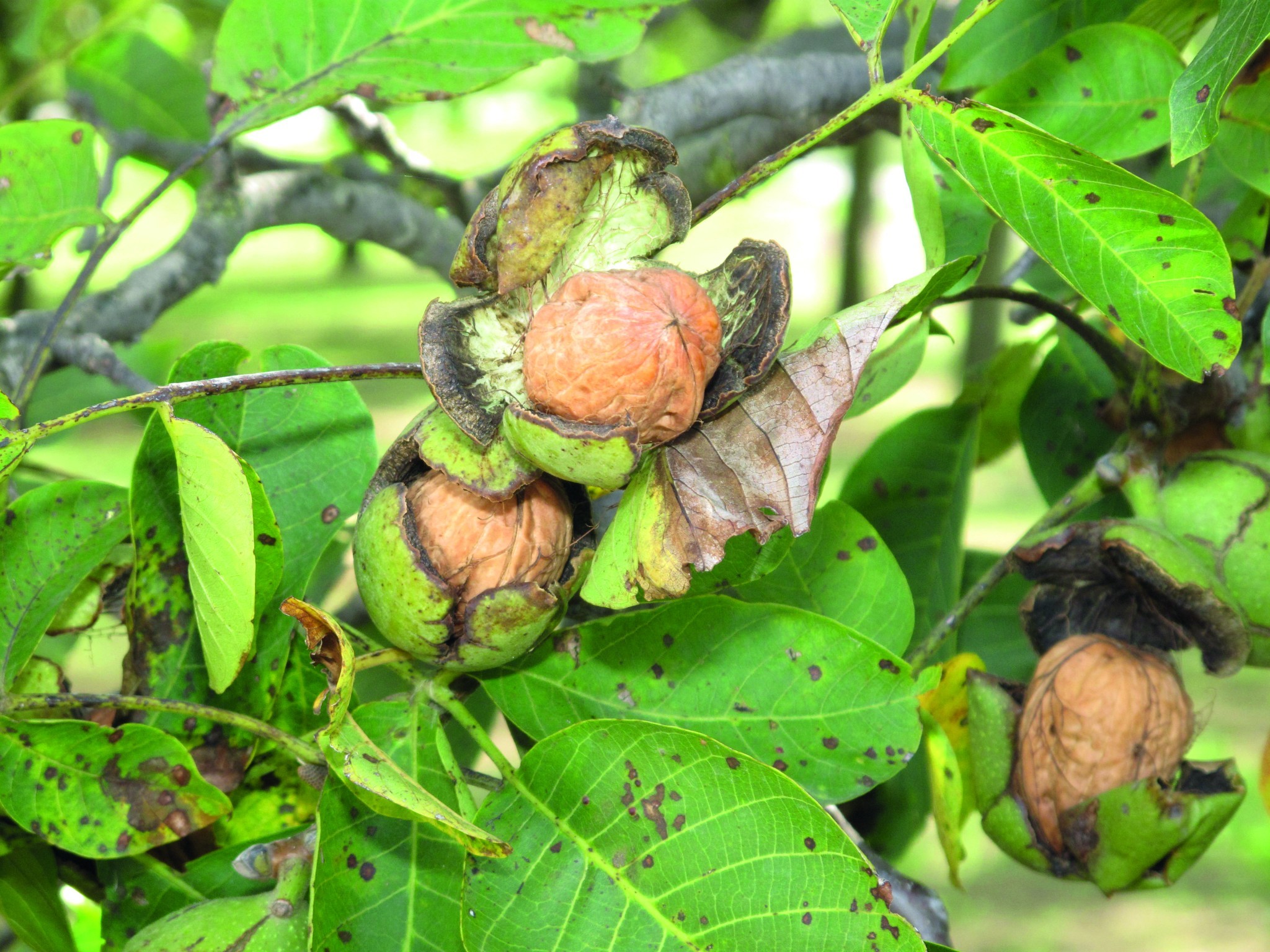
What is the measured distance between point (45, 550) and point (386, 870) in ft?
1.37

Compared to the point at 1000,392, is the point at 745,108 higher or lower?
higher

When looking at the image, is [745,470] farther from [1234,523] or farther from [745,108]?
[745,108]

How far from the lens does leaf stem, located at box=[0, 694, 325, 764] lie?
0.80m

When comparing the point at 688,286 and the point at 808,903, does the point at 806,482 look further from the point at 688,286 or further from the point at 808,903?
the point at 808,903

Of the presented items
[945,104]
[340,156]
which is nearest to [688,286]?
[945,104]

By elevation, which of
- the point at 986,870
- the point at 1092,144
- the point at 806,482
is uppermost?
the point at 1092,144

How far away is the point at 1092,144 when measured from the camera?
1012 mm

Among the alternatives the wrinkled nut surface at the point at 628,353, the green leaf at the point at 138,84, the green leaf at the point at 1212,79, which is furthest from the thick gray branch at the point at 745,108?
the green leaf at the point at 138,84

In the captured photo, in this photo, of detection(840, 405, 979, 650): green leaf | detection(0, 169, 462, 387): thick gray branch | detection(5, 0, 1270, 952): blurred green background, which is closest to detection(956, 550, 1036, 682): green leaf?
detection(840, 405, 979, 650): green leaf

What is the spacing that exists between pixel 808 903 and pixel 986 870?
376cm

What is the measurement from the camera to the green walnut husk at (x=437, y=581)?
2.39 ft

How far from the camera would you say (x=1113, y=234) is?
0.74 m

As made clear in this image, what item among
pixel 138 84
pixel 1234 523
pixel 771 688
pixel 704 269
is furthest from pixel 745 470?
pixel 704 269

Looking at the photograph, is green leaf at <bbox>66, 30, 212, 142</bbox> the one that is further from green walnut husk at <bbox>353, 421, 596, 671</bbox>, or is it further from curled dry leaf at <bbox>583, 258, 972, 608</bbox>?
curled dry leaf at <bbox>583, 258, 972, 608</bbox>
